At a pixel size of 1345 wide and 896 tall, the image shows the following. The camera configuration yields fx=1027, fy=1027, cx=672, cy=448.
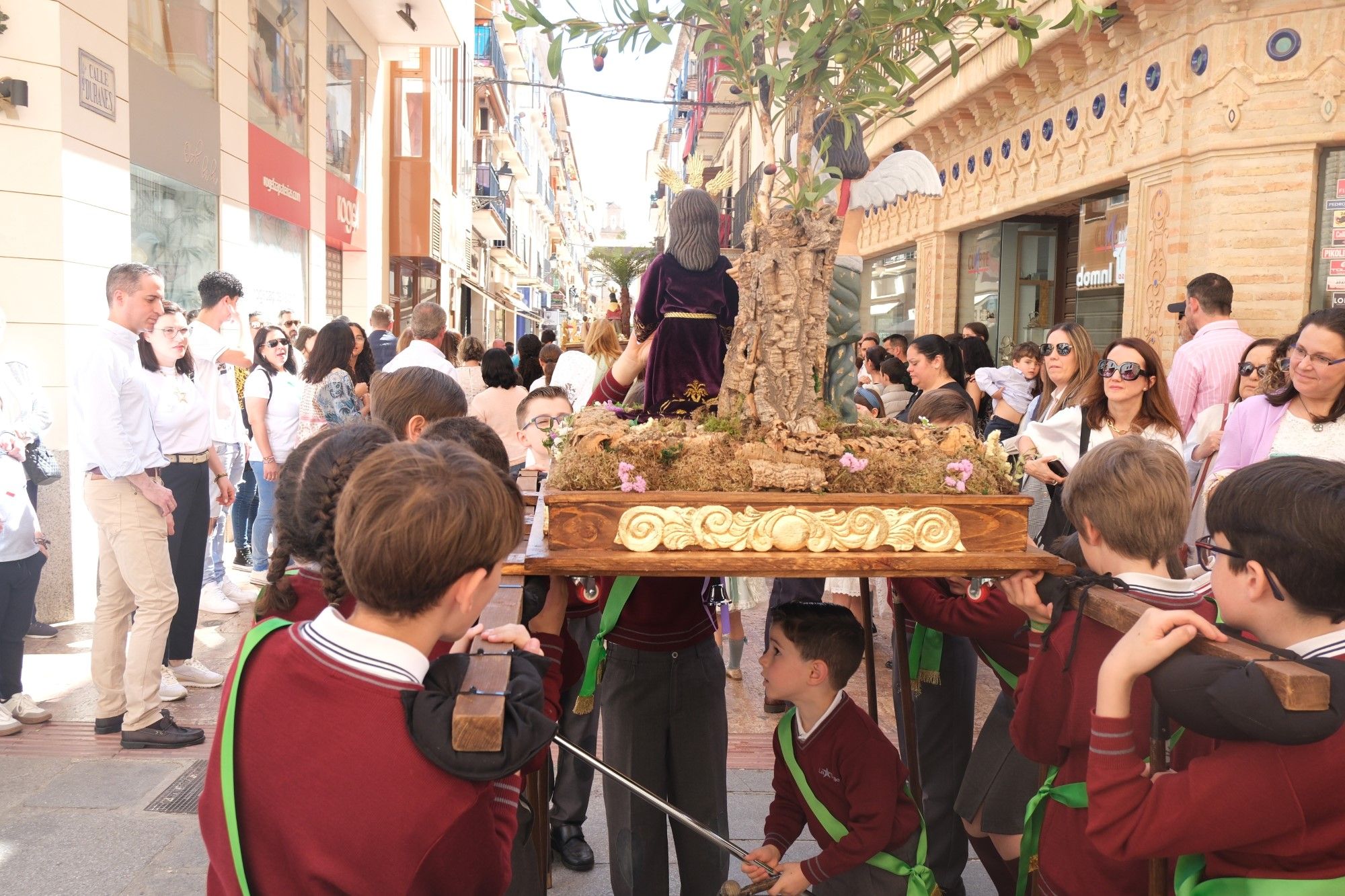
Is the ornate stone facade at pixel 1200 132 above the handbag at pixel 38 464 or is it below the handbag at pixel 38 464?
above

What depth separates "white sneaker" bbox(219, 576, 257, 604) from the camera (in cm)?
700

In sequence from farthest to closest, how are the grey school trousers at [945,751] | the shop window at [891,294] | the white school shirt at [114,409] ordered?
the shop window at [891,294] → the white school shirt at [114,409] → the grey school trousers at [945,751]

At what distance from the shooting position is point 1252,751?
1.50 metres

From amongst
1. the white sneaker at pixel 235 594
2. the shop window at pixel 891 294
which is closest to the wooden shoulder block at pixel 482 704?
the white sneaker at pixel 235 594

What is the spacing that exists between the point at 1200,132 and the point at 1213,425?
419cm

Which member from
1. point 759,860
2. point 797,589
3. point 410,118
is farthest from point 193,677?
point 410,118

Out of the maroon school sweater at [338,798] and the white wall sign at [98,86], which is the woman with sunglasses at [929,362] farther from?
the white wall sign at [98,86]

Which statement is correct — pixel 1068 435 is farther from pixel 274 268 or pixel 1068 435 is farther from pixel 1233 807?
pixel 274 268

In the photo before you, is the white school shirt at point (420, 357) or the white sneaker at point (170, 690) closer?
the white sneaker at point (170, 690)

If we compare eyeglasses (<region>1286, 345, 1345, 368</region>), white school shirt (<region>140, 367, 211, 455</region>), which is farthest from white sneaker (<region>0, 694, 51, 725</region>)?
eyeglasses (<region>1286, 345, 1345, 368</region>)

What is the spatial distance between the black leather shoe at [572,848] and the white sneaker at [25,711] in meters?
2.69

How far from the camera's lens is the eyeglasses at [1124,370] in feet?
12.6

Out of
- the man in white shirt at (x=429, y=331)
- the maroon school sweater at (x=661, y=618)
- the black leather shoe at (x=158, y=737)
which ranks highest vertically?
the man in white shirt at (x=429, y=331)

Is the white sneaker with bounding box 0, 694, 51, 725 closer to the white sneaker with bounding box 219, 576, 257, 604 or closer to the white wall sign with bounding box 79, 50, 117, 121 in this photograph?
the white sneaker with bounding box 219, 576, 257, 604
